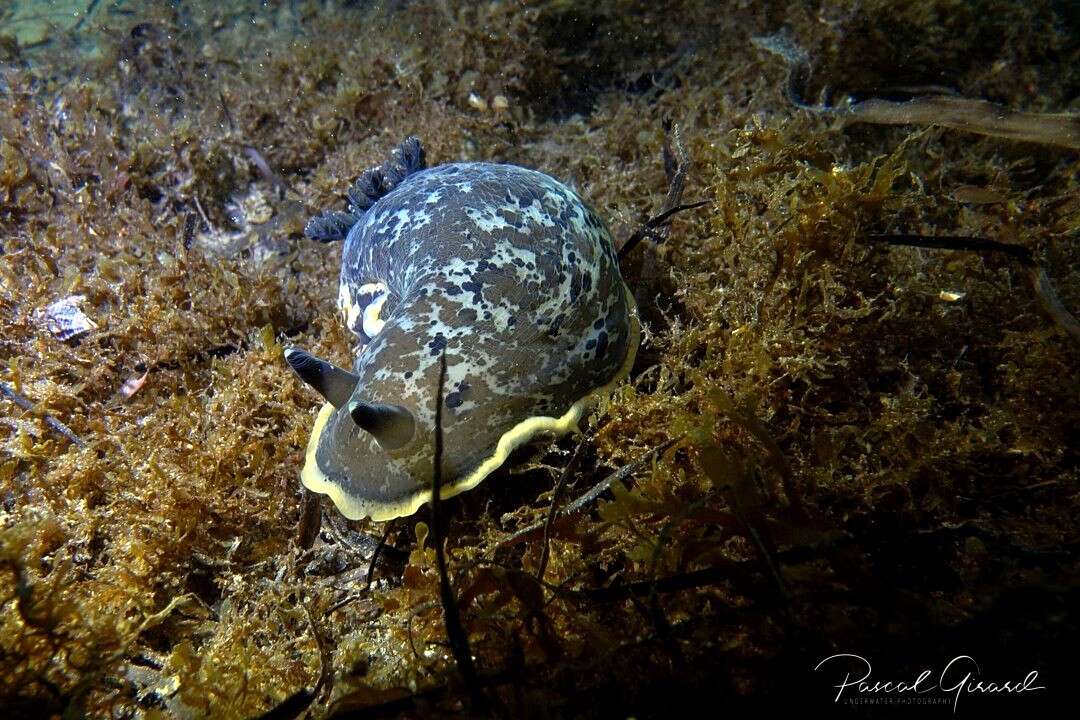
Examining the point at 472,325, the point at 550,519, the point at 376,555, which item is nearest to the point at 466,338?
the point at 472,325

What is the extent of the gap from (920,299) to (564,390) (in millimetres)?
1821

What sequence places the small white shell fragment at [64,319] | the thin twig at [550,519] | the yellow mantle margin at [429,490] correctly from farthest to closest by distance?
the small white shell fragment at [64,319], the yellow mantle margin at [429,490], the thin twig at [550,519]

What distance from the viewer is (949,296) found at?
105 inches

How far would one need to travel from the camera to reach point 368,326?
2.95 metres

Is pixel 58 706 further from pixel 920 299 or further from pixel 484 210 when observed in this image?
pixel 920 299

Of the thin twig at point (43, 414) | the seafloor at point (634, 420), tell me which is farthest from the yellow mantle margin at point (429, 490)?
the thin twig at point (43, 414)

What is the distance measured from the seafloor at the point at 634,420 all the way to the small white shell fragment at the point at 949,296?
0.22 feet

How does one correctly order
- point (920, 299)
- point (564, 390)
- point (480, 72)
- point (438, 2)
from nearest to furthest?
point (564, 390) → point (920, 299) → point (480, 72) → point (438, 2)

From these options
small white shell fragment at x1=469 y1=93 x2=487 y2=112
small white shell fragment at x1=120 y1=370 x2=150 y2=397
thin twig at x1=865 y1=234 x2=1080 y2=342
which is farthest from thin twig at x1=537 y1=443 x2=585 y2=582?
small white shell fragment at x1=469 y1=93 x2=487 y2=112

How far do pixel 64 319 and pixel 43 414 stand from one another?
2.71 ft

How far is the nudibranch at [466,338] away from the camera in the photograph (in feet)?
7.24

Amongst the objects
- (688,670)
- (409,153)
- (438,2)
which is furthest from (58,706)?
(438,2)

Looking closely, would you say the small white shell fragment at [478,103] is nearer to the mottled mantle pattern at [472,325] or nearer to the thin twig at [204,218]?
the mottled mantle pattern at [472,325]

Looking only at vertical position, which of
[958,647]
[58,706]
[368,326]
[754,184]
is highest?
[754,184]
